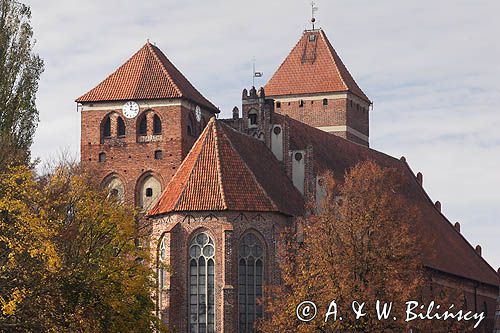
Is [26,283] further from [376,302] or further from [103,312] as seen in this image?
[376,302]

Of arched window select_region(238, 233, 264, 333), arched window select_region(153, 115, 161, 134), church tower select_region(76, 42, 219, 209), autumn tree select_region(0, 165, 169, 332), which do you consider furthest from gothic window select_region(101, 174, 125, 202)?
autumn tree select_region(0, 165, 169, 332)

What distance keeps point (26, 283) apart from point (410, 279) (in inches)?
837

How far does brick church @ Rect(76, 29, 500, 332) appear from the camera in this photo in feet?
179

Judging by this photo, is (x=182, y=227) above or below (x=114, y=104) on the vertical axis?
below

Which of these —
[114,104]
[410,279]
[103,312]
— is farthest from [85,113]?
[103,312]

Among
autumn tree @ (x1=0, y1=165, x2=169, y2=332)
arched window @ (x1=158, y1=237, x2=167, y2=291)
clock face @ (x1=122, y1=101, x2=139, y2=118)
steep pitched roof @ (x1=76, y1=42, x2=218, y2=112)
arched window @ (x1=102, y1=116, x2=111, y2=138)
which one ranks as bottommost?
autumn tree @ (x1=0, y1=165, x2=169, y2=332)

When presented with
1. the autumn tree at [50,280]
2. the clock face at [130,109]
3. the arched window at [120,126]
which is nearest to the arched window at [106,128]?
the arched window at [120,126]

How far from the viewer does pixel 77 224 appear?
1845 inches

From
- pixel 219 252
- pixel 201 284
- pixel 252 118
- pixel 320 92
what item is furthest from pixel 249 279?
pixel 320 92

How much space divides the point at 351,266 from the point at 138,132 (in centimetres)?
2479

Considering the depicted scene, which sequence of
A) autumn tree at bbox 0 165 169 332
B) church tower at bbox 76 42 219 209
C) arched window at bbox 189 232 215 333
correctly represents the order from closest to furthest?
autumn tree at bbox 0 165 169 332
arched window at bbox 189 232 215 333
church tower at bbox 76 42 219 209

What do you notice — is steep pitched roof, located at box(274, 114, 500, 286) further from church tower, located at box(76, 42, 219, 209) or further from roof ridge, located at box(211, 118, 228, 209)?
church tower, located at box(76, 42, 219, 209)

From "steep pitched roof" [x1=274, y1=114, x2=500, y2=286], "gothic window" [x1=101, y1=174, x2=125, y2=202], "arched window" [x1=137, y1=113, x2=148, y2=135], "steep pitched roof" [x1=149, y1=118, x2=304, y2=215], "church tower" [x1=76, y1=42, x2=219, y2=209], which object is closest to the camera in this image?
"steep pitched roof" [x1=149, y1=118, x2=304, y2=215]

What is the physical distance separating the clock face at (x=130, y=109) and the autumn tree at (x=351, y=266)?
2017cm
